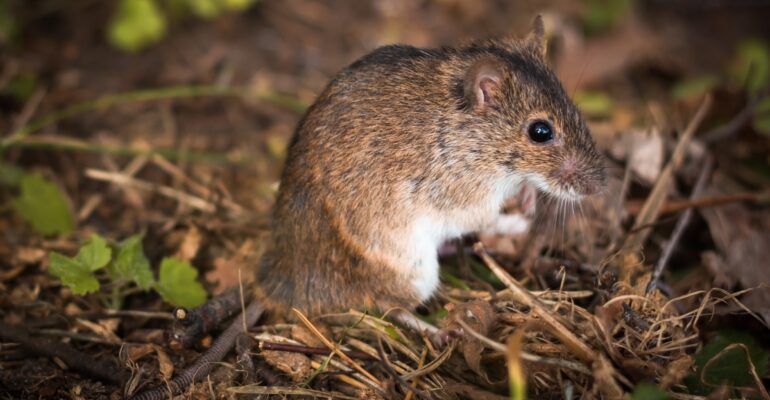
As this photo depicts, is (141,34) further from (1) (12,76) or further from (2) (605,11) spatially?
(2) (605,11)

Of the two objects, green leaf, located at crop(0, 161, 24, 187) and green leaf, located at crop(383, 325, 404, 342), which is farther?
green leaf, located at crop(0, 161, 24, 187)

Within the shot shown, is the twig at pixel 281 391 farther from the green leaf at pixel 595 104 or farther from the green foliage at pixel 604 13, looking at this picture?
the green foliage at pixel 604 13

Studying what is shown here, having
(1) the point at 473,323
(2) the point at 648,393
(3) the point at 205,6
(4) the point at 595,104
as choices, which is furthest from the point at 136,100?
(2) the point at 648,393

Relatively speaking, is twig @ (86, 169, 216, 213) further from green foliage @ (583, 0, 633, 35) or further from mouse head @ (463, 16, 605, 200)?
green foliage @ (583, 0, 633, 35)

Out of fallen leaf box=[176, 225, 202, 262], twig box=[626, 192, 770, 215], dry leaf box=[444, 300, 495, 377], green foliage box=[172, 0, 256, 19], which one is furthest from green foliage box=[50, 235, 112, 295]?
twig box=[626, 192, 770, 215]

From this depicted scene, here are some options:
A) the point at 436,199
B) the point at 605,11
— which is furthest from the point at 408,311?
the point at 605,11
